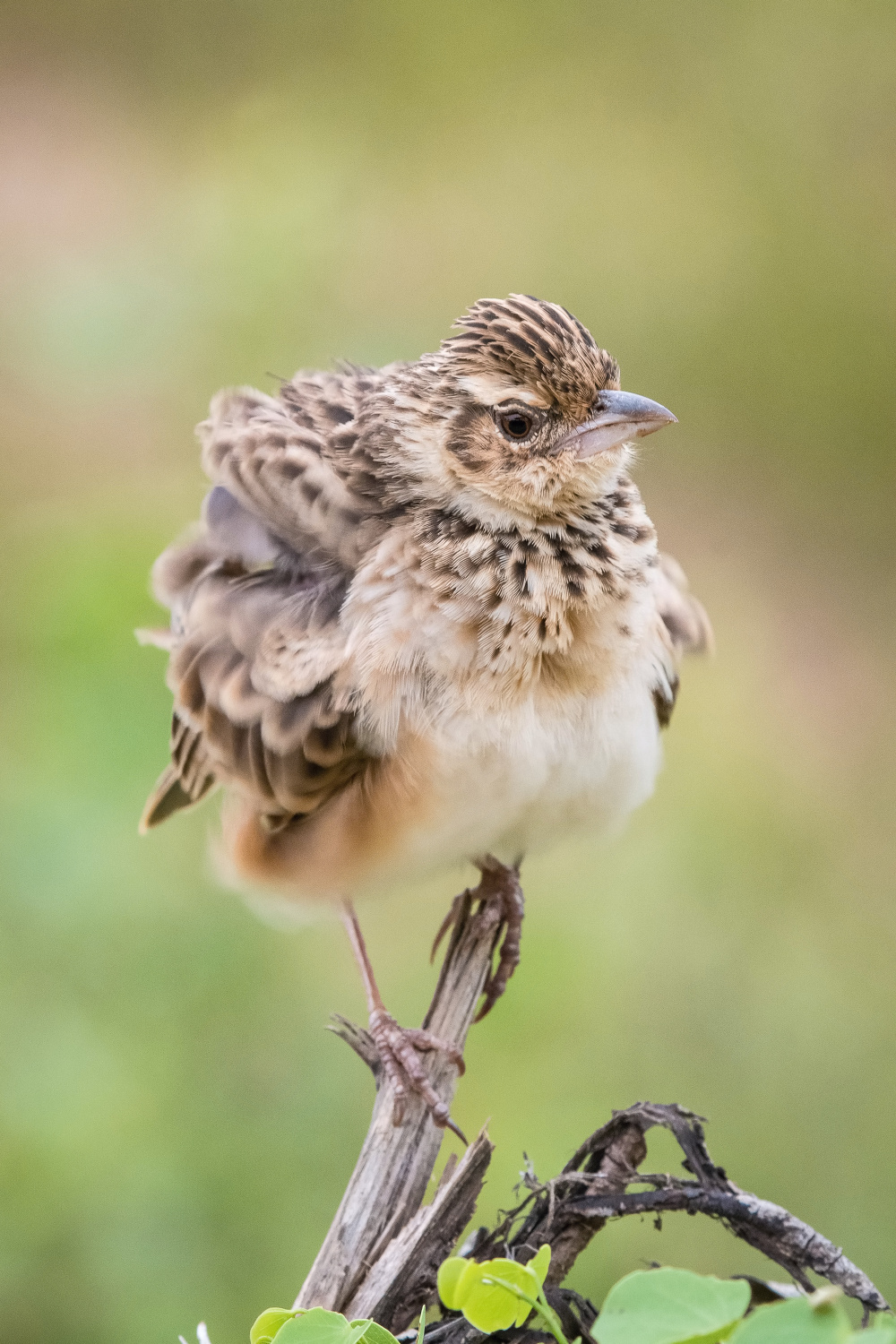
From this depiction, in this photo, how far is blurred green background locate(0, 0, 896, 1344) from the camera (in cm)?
337

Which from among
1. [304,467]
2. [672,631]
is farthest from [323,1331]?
[672,631]

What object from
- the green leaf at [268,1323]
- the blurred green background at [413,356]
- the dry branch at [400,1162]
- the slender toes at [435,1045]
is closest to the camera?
the green leaf at [268,1323]

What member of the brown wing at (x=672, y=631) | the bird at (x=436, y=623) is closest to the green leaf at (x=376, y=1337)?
the bird at (x=436, y=623)

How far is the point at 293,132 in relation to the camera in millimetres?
5809

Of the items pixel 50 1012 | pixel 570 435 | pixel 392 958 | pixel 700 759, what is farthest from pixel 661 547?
pixel 570 435

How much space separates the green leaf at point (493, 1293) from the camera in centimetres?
112

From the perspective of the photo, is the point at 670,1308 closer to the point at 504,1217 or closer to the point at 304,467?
the point at 504,1217

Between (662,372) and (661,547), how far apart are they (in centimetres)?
67

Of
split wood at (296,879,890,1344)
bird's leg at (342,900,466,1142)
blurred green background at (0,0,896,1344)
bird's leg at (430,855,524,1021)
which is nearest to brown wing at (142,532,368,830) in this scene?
bird's leg at (430,855,524,1021)

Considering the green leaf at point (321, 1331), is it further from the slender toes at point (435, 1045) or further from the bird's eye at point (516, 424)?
the bird's eye at point (516, 424)

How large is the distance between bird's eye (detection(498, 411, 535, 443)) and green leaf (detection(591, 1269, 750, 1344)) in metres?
1.48

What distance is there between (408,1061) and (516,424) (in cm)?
97

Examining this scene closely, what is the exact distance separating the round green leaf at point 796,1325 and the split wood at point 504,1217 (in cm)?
38

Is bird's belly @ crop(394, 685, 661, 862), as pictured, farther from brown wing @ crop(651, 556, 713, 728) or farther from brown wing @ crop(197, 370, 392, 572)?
brown wing @ crop(197, 370, 392, 572)
